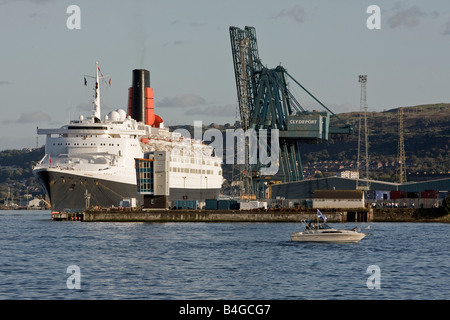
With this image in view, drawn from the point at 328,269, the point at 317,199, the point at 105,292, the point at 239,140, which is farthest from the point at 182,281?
the point at 239,140

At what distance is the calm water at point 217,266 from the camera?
147 ft

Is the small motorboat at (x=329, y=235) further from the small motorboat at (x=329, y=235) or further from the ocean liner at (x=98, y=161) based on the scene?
the ocean liner at (x=98, y=161)

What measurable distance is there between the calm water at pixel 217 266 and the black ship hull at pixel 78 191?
33931 mm

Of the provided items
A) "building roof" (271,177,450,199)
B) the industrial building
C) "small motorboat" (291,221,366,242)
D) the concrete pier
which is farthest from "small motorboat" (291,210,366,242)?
"building roof" (271,177,450,199)

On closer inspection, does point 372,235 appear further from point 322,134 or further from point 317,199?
point 322,134

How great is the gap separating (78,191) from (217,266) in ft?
228

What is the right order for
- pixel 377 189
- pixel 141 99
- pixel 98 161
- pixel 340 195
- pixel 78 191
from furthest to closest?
pixel 141 99
pixel 377 189
pixel 98 161
pixel 78 191
pixel 340 195

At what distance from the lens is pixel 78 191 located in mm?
121812

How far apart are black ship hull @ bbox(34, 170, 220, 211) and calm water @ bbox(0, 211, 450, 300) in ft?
111

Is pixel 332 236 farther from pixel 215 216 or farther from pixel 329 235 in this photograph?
pixel 215 216

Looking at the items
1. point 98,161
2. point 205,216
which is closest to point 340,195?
point 205,216

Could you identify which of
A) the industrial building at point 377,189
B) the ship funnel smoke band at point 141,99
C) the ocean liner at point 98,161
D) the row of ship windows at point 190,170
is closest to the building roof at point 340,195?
the industrial building at point 377,189
